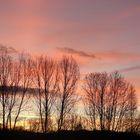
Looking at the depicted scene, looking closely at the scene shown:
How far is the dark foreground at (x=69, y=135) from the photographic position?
103ft

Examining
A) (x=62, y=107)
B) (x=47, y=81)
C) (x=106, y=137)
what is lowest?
(x=106, y=137)

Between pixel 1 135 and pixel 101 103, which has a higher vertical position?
pixel 101 103

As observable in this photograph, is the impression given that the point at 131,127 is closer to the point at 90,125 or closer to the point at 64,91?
the point at 90,125

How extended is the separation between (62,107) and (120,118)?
1578 cm

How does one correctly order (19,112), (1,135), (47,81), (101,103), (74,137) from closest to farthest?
(1,135) → (74,137) → (19,112) → (47,81) → (101,103)

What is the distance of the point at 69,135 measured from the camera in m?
36.4

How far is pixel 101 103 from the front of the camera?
66375 millimetres

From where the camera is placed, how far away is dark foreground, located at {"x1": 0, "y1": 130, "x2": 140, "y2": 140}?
103 feet

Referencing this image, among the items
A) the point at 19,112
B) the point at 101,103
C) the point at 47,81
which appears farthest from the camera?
the point at 101,103

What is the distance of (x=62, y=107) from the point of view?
56.6 meters

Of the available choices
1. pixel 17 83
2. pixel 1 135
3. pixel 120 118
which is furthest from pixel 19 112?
pixel 120 118

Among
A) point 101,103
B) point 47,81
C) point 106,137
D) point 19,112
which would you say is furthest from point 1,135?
point 101,103

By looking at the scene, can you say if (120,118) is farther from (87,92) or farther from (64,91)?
(64,91)

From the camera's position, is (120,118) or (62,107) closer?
(62,107)
